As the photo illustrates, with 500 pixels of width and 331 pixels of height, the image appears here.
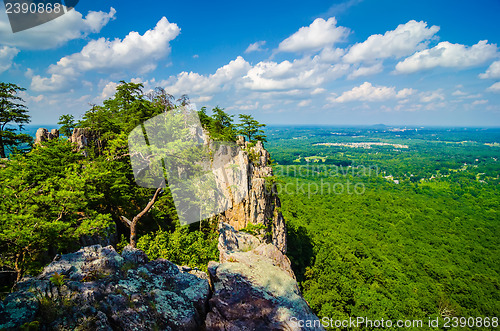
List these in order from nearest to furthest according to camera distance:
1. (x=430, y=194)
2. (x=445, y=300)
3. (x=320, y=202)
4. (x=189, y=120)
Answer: (x=189, y=120)
(x=445, y=300)
(x=320, y=202)
(x=430, y=194)

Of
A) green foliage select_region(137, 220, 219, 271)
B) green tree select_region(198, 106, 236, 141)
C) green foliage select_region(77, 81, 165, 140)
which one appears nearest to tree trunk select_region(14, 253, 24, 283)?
green foliage select_region(137, 220, 219, 271)

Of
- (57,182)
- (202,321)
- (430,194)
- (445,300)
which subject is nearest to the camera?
(202,321)

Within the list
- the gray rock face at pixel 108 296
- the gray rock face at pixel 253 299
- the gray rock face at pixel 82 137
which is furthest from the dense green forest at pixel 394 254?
the gray rock face at pixel 82 137

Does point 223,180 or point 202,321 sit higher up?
point 223,180

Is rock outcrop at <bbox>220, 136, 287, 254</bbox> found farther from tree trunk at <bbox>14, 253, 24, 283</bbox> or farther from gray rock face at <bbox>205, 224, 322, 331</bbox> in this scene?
tree trunk at <bbox>14, 253, 24, 283</bbox>

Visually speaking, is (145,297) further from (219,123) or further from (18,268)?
(219,123)

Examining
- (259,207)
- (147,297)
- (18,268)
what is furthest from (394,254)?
(18,268)

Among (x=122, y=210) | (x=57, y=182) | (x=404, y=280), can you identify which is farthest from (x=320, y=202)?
(x=57, y=182)

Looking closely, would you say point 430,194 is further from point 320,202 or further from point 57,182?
point 57,182
